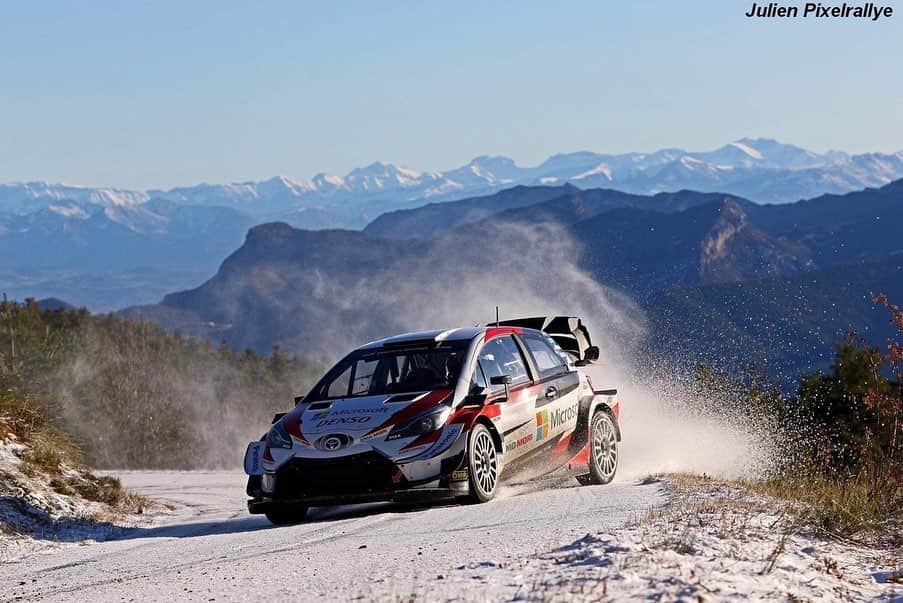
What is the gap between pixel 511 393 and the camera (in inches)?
444

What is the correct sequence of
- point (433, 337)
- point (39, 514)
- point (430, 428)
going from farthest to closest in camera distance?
point (433, 337), point (39, 514), point (430, 428)

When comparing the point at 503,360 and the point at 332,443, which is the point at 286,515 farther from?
the point at 503,360

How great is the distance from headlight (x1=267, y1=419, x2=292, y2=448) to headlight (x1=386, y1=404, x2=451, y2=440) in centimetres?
95

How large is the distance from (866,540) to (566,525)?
80.4 inches

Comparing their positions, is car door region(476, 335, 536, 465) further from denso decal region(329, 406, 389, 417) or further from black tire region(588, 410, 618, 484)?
black tire region(588, 410, 618, 484)

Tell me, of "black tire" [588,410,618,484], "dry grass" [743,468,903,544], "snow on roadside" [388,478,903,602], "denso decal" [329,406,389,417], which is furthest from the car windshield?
"snow on roadside" [388,478,903,602]

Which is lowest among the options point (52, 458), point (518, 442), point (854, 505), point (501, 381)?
point (52, 458)

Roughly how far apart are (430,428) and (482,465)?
63cm

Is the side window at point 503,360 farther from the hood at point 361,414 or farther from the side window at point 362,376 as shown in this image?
the side window at point 362,376

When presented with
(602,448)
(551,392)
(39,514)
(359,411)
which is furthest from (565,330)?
(39,514)

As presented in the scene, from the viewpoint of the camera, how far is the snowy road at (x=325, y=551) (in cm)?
677

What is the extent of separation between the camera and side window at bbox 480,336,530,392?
1136cm

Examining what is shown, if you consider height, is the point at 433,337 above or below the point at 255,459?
above

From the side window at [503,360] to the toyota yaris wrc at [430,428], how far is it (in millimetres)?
13
